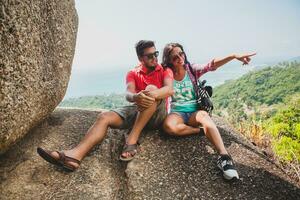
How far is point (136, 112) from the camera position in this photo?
568 cm

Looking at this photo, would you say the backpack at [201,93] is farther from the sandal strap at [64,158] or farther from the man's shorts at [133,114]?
the sandal strap at [64,158]

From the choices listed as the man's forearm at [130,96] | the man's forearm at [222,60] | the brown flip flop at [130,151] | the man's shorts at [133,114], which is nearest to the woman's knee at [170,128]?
the man's shorts at [133,114]

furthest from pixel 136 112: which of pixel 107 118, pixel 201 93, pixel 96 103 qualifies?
pixel 96 103

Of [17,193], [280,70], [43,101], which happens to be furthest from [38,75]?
[280,70]

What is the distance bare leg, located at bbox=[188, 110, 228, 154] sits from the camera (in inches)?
195

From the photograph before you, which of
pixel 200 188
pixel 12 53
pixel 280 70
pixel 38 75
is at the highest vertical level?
pixel 12 53

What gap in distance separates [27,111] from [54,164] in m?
0.98

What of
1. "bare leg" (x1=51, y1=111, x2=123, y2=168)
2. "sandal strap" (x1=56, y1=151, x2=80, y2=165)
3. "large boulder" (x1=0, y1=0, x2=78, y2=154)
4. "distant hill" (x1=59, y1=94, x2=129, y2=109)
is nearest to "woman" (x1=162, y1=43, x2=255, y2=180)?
"bare leg" (x1=51, y1=111, x2=123, y2=168)

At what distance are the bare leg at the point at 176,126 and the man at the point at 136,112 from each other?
0.53 ft

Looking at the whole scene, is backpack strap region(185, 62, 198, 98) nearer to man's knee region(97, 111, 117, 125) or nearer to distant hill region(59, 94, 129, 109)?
man's knee region(97, 111, 117, 125)

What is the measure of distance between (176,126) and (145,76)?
3.86ft

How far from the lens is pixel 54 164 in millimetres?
4727

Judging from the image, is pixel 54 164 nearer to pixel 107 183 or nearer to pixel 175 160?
pixel 107 183

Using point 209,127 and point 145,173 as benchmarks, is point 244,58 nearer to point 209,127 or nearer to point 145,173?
point 209,127
